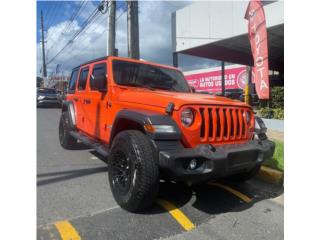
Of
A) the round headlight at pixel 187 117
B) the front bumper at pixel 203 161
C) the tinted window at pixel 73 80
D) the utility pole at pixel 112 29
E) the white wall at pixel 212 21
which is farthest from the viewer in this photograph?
the utility pole at pixel 112 29

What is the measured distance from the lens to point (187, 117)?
11.8 ft

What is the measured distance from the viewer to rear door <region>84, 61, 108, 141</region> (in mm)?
4848

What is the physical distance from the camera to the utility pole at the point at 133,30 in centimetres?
1248

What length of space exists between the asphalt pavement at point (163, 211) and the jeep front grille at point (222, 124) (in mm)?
888

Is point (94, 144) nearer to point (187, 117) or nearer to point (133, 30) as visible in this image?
point (187, 117)

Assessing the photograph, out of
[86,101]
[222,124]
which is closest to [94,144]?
[86,101]

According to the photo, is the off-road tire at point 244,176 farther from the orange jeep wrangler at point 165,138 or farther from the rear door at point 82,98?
the rear door at point 82,98

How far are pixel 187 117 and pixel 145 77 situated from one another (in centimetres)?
168

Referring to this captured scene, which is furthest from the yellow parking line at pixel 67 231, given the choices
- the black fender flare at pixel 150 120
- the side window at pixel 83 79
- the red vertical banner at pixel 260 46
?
the red vertical banner at pixel 260 46

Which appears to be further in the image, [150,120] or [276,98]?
[276,98]

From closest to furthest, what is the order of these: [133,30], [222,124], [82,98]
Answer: [222,124]
[82,98]
[133,30]

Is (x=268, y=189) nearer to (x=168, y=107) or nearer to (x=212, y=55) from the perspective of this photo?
(x=168, y=107)

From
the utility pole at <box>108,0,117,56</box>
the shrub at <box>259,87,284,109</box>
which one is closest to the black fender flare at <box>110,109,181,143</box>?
the shrub at <box>259,87,284,109</box>

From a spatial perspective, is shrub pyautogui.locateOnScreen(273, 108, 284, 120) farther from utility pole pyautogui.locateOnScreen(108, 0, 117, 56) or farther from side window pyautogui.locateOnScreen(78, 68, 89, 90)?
utility pole pyautogui.locateOnScreen(108, 0, 117, 56)
